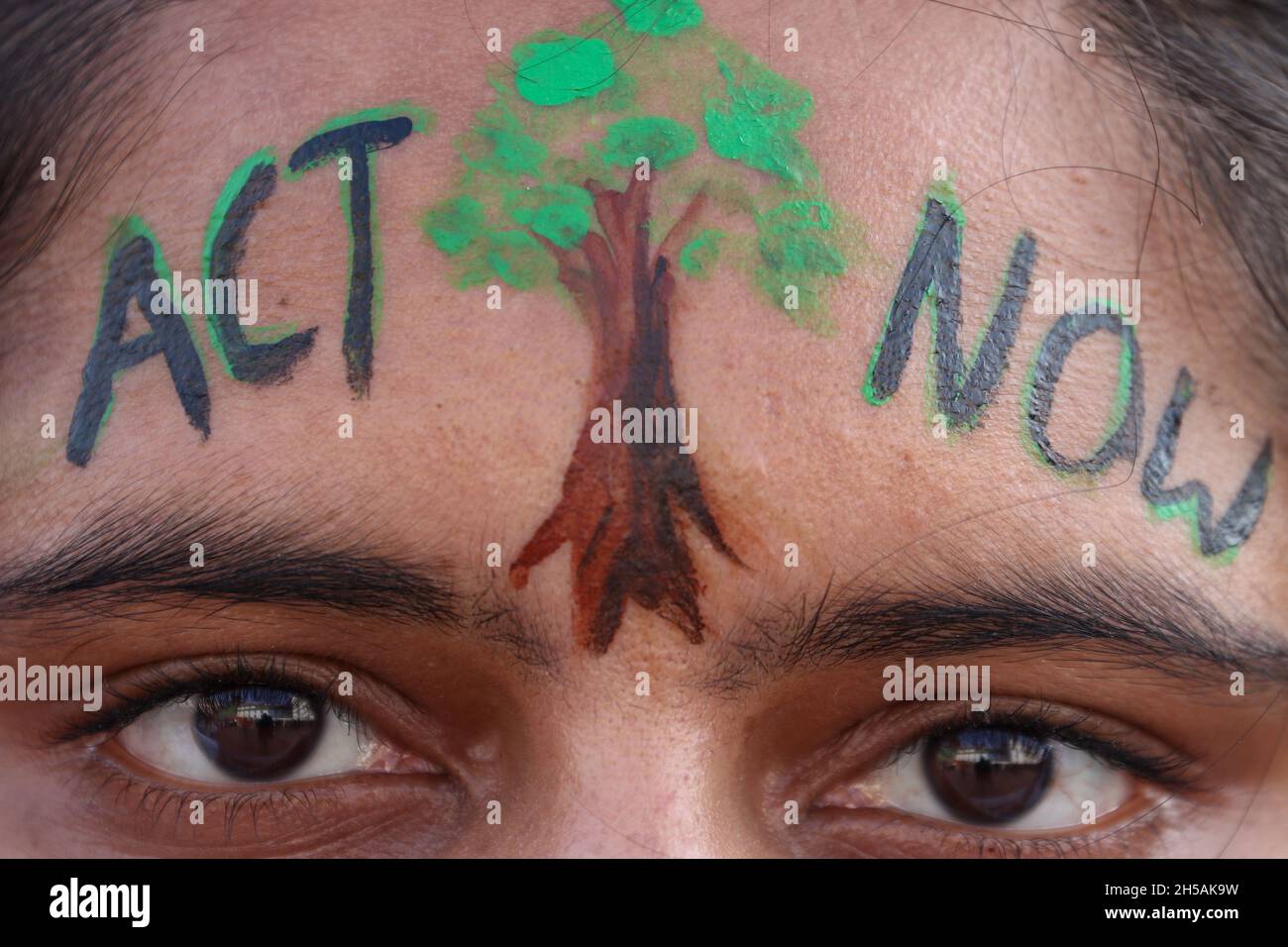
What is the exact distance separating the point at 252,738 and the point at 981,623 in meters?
0.81

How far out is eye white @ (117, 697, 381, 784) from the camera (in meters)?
1.30

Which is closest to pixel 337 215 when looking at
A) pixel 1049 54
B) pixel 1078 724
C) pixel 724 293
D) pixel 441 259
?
pixel 441 259

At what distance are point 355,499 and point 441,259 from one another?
267 millimetres

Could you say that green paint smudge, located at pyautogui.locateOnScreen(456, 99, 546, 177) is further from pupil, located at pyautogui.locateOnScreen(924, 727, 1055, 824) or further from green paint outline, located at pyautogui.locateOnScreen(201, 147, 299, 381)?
pupil, located at pyautogui.locateOnScreen(924, 727, 1055, 824)

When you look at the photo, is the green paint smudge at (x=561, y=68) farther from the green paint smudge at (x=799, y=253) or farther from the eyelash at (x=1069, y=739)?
the eyelash at (x=1069, y=739)

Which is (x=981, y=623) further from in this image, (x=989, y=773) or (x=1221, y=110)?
(x=1221, y=110)

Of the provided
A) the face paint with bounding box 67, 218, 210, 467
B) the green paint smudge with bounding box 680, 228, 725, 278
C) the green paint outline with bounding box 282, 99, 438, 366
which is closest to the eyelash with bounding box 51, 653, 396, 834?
the face paint with bounding box 67, 218, 210, 467

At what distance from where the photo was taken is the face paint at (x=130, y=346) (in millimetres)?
1203

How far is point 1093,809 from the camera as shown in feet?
4.28

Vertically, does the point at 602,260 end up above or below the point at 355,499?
above

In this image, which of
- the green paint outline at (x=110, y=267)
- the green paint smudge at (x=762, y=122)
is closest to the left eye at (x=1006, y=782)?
the green paint smudge at (x=762, y=122)

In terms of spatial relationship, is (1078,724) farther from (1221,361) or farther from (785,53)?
(785,53)

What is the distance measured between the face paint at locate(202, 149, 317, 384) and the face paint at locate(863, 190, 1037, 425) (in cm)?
60

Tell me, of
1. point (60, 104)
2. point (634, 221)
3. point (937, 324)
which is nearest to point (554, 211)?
point (634, 221)
